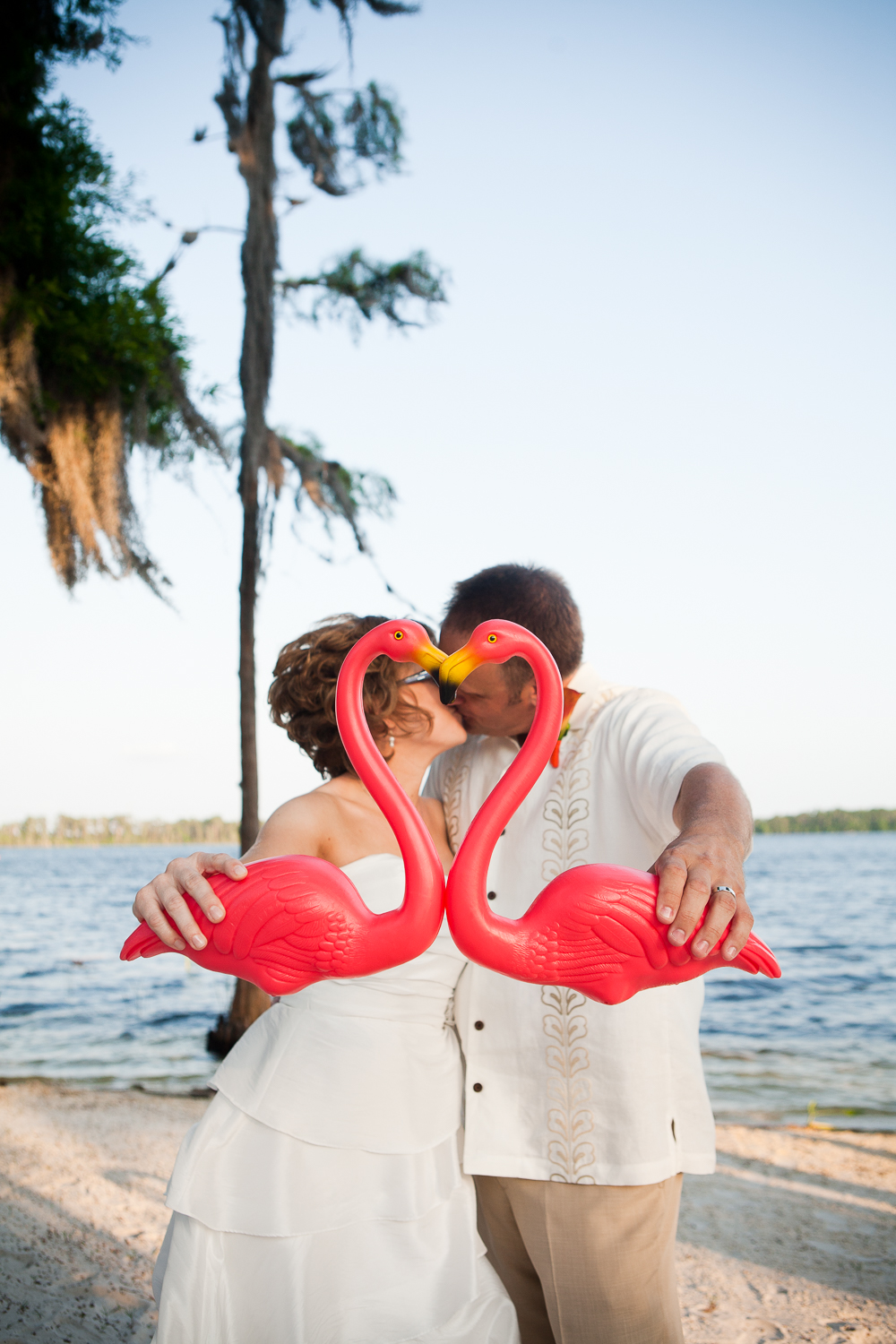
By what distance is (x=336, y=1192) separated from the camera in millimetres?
1936

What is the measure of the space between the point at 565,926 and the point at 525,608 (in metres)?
1.07

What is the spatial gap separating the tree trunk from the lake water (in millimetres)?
3679

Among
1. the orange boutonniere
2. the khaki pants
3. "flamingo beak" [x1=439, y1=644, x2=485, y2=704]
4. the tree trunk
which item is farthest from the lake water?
"flamingo beak" [x1=439, y1=644, x2=485, y2=704]

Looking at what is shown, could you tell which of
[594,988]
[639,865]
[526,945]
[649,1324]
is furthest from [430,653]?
[649,1324]

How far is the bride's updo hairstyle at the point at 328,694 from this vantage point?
93.0 inches

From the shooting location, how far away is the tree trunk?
23.1ft

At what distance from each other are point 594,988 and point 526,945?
0.14 metres

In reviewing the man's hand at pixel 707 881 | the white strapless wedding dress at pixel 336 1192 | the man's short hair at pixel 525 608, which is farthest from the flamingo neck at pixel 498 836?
the white strapless wedding dress at pixel 336 1192

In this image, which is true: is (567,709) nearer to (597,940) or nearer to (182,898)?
(597,940)

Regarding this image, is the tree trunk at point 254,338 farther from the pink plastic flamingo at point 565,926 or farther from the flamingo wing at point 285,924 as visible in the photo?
the pink plastic flamingo at point 565,926

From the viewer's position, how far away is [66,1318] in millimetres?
3611

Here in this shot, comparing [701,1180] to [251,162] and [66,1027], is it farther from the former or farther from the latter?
[66,1027]

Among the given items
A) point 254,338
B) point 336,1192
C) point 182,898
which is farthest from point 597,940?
point 254,338

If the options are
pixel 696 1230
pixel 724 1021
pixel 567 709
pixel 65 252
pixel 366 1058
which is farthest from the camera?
pixel 724 1021
